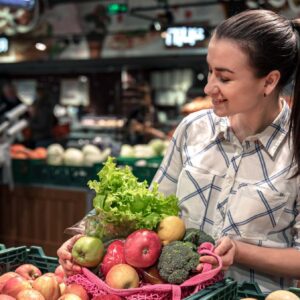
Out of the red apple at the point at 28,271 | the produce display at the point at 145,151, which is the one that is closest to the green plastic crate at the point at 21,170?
the produce display at the point at 145,151

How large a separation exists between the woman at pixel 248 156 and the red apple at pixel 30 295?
16 cm

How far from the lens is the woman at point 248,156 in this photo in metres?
1.85

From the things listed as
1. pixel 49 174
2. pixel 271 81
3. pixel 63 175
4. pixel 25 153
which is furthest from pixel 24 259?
pixel 25 153

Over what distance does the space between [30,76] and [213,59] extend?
10084 mm

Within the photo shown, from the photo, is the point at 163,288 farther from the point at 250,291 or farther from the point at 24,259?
the point at 24,259

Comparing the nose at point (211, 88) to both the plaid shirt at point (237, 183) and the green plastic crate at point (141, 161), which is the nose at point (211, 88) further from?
the green plastic crate at point (141, 161)

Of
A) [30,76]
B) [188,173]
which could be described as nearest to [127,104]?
[30,76]

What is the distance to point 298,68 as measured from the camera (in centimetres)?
197

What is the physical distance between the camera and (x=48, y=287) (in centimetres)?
167

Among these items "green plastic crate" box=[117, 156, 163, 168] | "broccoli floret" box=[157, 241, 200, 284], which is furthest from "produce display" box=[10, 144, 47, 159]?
"broccoli floret" box=[157, 241, 200, 284]

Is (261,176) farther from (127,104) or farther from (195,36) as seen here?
(127,104)

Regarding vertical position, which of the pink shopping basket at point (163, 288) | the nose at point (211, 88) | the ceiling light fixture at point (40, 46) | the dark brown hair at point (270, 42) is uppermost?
the ceiling light fixture at point (40, 46)

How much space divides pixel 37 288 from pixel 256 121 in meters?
0.98

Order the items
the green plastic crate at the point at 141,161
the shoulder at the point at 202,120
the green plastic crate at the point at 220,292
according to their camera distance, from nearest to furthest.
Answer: the green plastic crate at the point at 220,292, the shoulder at the point at 202,120, the green plastic crate at the point at 141,161
